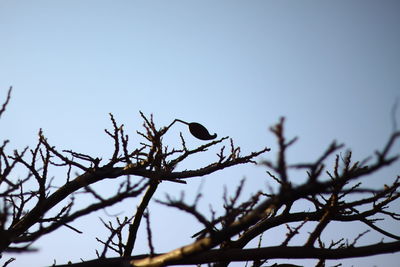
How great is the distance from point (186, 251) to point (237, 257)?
74 centimetres

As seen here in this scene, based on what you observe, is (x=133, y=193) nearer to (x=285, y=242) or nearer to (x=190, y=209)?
(x=190, y=209)

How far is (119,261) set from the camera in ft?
7.41

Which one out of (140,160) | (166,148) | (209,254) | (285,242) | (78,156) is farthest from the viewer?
(166,148)

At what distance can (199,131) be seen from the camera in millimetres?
3607

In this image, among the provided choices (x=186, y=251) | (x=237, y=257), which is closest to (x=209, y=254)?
(x=237, y=257)

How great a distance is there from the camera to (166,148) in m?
4.11

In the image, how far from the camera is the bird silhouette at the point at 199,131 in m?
3.58

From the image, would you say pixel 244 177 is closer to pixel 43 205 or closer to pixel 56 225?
pixel 56 225

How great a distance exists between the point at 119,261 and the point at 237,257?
39.2 inches

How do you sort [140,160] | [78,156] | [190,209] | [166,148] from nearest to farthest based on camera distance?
[190,209]
[78,156]
[140,160]
[166,148]

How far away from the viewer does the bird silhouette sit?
11.7 ft

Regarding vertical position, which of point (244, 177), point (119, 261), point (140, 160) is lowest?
point (119, 261)

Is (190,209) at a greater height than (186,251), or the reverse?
(190,209)

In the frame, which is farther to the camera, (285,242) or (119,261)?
(119,261)
